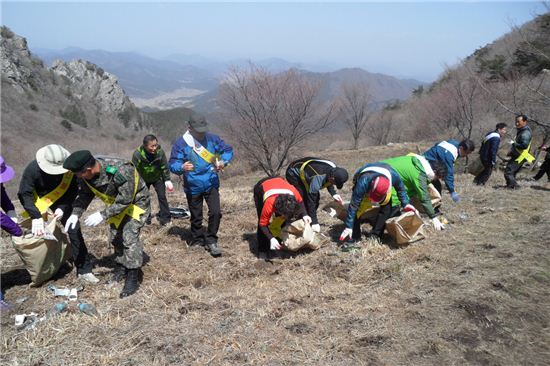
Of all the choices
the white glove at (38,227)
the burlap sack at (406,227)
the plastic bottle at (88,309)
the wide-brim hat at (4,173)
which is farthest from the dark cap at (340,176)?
the wide-brim hat at (4,173)

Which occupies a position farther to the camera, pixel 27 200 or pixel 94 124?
pixel 94 124

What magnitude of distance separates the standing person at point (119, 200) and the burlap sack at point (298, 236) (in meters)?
1.78

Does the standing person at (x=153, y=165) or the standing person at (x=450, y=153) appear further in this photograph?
the standing person at (x=153, y=165)

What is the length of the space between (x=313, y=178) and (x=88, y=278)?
2.88 metres

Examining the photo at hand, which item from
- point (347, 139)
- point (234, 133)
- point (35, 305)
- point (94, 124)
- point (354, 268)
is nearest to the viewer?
point (35, 305)

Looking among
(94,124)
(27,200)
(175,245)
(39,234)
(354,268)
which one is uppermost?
(27,200)

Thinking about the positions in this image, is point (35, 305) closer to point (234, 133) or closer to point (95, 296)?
point (95, 296)

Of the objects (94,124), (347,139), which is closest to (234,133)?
(347,139)

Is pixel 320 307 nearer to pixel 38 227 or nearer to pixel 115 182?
pixel 115 182

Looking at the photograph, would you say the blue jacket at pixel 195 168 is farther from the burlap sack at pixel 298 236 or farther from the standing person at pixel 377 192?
the standing person at pixel 377 192

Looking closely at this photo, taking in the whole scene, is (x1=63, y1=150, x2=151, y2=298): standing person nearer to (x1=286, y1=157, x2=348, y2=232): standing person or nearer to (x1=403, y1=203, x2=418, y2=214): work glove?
(x1=286, y1=157, x2=348, y2=232): standing person

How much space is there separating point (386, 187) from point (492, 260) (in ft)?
4.74

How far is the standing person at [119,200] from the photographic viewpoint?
3645 mm

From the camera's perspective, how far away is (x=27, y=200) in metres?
3.93
